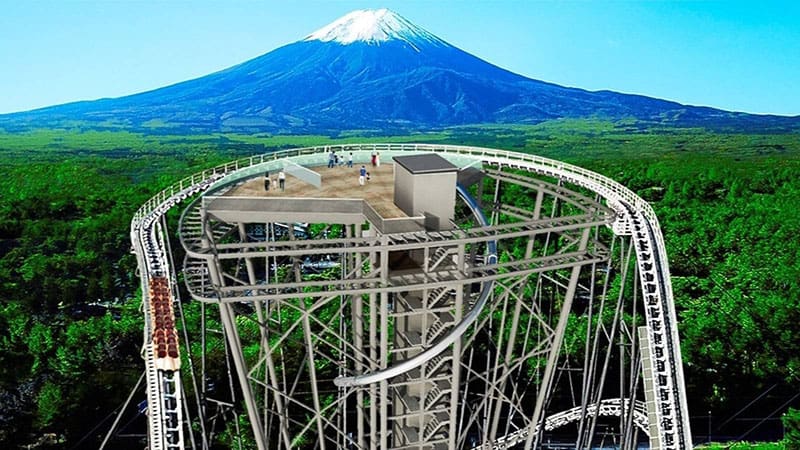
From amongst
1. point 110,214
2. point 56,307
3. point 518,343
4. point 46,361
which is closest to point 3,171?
point 110,214

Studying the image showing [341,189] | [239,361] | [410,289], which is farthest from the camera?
[341,189]

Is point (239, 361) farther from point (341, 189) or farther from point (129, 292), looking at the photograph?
point (129, 292)

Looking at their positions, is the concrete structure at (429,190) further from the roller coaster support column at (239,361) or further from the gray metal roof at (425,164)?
the roller coaster support column at (239,361)

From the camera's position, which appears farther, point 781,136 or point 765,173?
point 781,136

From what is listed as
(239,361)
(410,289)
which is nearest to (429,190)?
(410,289)

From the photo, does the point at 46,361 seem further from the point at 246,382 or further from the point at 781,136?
the point at 781,136
